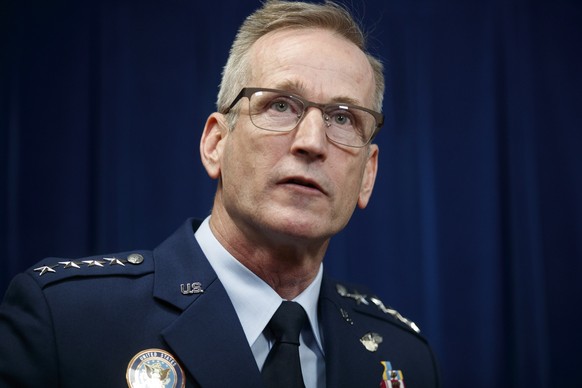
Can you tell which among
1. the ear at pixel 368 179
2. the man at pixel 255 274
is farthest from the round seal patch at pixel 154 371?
the ear at pixel 368 179

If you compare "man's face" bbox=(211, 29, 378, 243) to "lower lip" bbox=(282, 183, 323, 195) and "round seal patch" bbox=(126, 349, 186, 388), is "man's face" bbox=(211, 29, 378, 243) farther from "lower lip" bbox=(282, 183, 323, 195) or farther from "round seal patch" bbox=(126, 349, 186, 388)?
"round seal patch" bbox=(126, 349, 186, 388)

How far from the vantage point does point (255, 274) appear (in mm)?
1615

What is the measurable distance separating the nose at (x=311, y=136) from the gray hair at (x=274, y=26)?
25 cm

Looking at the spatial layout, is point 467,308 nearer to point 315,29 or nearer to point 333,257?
point 333,257

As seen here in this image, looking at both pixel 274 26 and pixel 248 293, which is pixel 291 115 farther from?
pixel 248 293

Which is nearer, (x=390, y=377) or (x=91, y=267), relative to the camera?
(x=91, y=267)

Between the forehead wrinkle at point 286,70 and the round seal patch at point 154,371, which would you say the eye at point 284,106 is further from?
the round seal patch at point 154,371

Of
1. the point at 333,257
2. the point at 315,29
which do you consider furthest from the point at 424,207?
the point at 315,29

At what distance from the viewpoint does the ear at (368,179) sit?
1872mm

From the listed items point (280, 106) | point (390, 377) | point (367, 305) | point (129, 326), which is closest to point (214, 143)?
point (280, 106)

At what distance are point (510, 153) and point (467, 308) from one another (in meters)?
0.74

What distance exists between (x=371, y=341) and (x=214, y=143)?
734 mm

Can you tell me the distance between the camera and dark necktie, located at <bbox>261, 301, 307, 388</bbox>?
1438mm

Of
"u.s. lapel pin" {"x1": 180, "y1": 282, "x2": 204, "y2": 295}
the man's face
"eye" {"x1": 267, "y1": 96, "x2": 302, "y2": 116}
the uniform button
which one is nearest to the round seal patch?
"u.s. lapel pin" {"x1": 180, "y1": 282, "x2": 204, "y2": 295}
